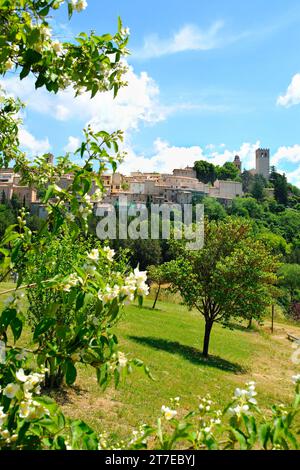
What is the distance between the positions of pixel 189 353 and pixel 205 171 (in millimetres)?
141187

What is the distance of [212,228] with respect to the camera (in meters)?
20.3

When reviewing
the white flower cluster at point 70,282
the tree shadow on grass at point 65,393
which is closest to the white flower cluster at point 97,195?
the white flower cluster at point 70,282

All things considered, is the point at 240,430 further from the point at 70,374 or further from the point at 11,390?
the point at 11,390

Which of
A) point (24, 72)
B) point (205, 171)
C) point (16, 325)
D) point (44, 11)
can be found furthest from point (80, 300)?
point (205, 171)

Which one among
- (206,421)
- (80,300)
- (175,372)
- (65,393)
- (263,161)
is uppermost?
(263,161)

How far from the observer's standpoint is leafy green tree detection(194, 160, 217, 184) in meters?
155

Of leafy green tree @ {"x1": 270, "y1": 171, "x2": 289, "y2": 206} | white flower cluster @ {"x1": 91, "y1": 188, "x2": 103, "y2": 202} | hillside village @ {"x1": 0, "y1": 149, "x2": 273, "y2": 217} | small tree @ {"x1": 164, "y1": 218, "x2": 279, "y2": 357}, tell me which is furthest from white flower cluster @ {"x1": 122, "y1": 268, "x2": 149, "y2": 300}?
leafy green tree @ {"x1": 270, "y1": 171, "x2": 289, "y2": 206}

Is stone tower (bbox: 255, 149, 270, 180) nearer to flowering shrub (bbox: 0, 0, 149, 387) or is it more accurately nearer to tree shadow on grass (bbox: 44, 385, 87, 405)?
tree shadow on grass (bbox: 44, 385, 87, 405)

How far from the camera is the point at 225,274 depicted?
19.1m

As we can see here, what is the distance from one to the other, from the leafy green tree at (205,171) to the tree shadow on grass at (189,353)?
452 ft

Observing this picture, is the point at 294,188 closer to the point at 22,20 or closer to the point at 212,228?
the point at 212,228

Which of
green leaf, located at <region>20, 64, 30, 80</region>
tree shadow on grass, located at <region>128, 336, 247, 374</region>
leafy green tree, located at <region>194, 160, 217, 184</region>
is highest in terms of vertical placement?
leafy green tree, located at <region>194, 160, 217, 184</region>

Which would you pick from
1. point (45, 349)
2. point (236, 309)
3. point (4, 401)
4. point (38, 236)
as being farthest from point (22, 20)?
point (236, 309)

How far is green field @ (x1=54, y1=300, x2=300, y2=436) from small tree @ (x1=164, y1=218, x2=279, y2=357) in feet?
8.13
